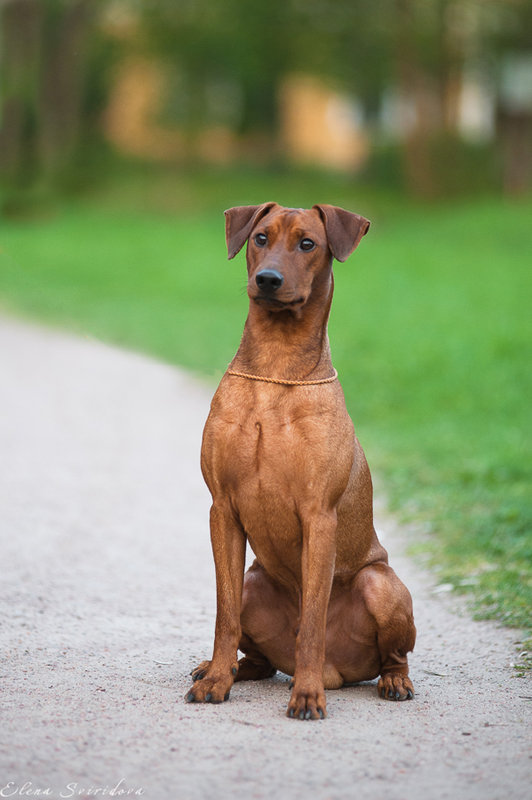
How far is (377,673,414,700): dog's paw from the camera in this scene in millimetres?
4664

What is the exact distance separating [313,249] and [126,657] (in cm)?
210

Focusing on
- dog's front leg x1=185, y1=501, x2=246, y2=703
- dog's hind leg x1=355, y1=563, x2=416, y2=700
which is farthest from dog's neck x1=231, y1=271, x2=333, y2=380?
dog's hind leg x1=355, y1=563, x2=416, y2=700

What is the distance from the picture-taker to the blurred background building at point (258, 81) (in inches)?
1366

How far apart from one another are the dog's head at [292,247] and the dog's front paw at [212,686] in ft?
4.83

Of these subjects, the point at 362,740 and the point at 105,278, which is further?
the point at 105,278

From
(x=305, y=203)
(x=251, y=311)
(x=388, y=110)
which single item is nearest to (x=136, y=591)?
(x=251, y=311)

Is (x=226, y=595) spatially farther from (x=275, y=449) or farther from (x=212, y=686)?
(x=275, y=449)

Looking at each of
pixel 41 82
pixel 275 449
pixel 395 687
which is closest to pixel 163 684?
pixel 395 687

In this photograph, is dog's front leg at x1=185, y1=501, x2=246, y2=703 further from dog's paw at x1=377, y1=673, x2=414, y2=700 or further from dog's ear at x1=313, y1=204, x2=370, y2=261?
dog's ear at x1=313, y1=204, x2=370, y2=261

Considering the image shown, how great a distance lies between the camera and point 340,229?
14.9 ft

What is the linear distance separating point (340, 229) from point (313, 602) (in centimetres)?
149

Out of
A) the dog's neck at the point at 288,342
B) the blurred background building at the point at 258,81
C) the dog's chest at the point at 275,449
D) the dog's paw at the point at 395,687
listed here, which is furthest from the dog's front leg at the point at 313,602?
the blurred background building at the point at 258,81

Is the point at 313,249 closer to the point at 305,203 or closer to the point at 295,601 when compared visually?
the point at 295,601

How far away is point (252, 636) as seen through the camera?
4.73 m
